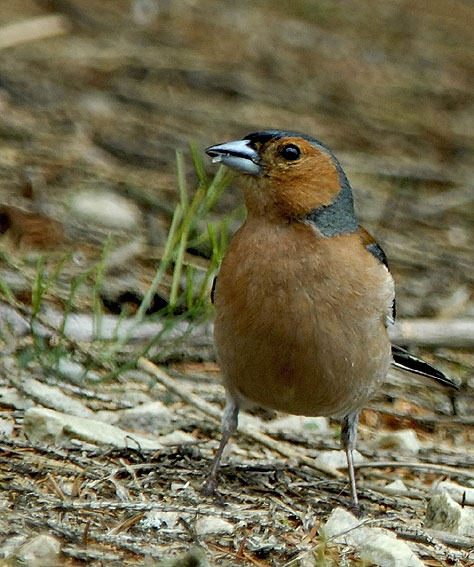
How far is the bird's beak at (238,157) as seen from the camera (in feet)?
15.7

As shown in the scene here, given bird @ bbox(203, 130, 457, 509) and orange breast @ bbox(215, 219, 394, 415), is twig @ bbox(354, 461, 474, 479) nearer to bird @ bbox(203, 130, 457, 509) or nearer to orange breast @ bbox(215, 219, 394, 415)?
bird @ bbox(203, 130, 457, 509)

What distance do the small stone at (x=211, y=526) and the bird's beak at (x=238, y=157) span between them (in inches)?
59.1

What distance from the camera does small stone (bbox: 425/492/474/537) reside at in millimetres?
4438

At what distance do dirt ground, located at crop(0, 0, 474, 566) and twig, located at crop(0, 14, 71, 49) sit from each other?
0.03m

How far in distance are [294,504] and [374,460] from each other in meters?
0.95

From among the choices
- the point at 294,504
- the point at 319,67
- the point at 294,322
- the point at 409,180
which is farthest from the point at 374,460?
the point at 319,67

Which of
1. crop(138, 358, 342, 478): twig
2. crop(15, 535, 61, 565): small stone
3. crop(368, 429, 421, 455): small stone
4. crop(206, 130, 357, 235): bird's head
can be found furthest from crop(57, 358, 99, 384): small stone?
crop(15, 535, 61, 565): small stone

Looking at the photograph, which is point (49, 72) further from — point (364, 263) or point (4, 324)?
point (364, 263)

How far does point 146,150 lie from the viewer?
8398 mm

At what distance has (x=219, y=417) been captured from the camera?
5492mm

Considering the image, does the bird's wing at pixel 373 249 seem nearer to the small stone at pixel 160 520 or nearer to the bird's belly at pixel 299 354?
the bird's belly at pixel 299 354

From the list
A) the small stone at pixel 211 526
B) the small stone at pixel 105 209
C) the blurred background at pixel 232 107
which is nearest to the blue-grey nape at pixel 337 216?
the small stone at pixel 211 526

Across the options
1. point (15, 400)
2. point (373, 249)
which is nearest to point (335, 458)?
point (373, 249)

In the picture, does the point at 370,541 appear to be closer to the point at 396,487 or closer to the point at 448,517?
the point at 448,517
